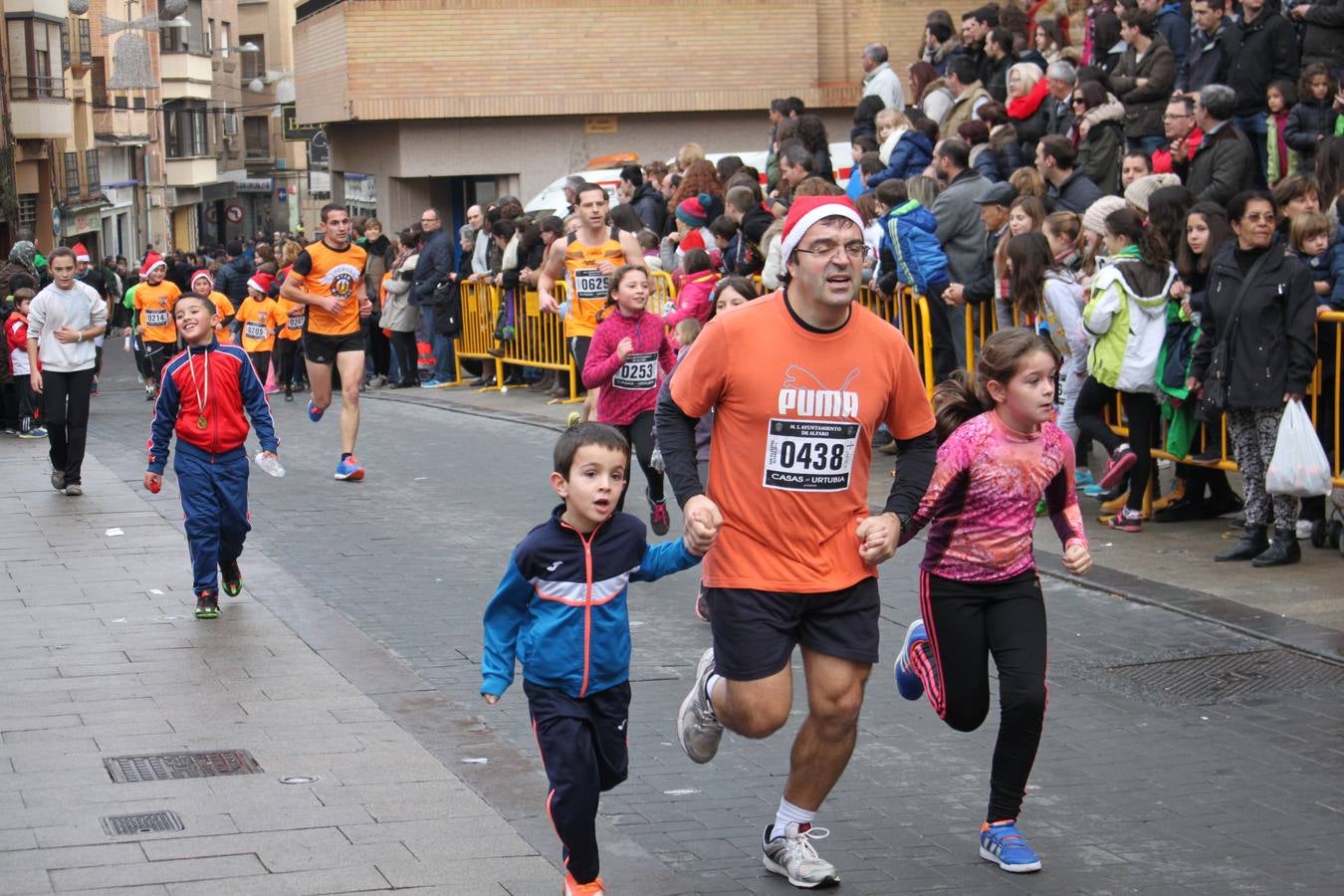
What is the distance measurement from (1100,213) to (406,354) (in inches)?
509

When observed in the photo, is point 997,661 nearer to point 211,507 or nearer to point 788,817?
point 788,817

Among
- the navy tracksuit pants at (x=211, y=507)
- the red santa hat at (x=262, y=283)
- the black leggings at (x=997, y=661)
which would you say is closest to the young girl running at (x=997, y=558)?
the black leggings at (x=997, y=661)

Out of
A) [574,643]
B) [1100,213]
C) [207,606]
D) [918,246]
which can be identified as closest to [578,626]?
[574,643]

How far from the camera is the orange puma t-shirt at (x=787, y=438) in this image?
5.52 m

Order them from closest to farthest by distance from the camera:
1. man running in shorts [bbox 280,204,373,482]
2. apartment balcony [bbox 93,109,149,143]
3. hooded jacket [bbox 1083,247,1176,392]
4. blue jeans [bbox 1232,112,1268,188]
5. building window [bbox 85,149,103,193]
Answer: hooded jacket [bbox 1083,247,1176,392]
blue jeans [bbox 1232,112,1268,188]
man running in shorts [bbox 280,204,373,482]
building window [bbox 85,149,103,193]
apartment balcony [bbox 93,109,149,143]

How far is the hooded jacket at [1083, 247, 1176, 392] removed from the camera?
1103 cm

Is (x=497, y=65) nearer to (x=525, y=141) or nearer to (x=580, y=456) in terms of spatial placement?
(x=525, y=141)

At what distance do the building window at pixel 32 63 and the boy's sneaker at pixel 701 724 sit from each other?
47375 mm

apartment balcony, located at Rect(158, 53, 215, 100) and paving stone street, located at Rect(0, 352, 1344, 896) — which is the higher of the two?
apartment balcony, located at Rect(158, 53, 215, 100)

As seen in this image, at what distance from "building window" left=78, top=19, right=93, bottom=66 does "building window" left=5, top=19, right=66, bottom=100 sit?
5118mm

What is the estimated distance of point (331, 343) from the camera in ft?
49.7

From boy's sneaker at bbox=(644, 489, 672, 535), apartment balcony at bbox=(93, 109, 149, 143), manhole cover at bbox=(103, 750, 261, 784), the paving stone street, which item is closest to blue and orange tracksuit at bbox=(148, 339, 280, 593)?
the paving stone street

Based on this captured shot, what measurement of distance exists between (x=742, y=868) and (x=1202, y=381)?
18.8 feet

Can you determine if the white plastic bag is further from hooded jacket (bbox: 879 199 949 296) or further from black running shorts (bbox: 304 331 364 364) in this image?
black running shorts (bbox: 304 331 364 364)
